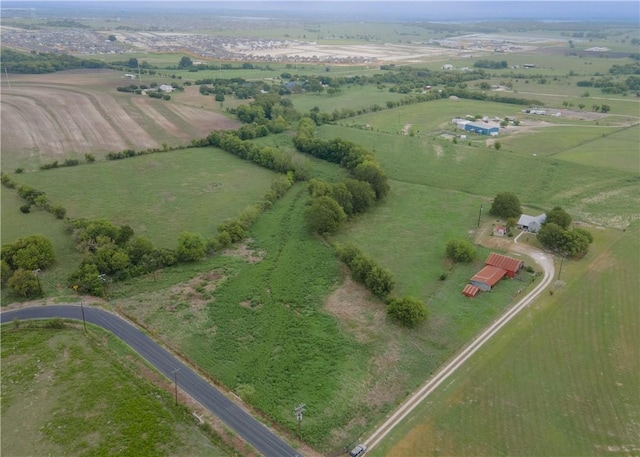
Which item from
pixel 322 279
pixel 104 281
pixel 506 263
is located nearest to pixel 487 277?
pixel 506 263

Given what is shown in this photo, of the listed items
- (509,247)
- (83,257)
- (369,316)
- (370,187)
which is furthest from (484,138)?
(83,257)

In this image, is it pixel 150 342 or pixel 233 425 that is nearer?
pixel 233 425

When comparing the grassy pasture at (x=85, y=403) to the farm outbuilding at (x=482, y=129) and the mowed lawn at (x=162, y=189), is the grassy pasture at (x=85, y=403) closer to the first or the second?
the mowed lawn at (x=162, y=189)

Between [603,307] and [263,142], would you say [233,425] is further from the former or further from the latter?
[263,142]

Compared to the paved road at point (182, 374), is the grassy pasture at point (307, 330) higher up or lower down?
higher up

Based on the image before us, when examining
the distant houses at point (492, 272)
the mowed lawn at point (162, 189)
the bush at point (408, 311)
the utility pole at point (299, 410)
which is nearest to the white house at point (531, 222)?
the distant houses at point (492, 272)

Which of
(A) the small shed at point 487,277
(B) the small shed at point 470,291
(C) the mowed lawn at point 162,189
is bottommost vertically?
(C) the mowed lawn at point 162,189

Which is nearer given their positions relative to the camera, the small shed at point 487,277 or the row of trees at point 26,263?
the row of trees at point 26,263
